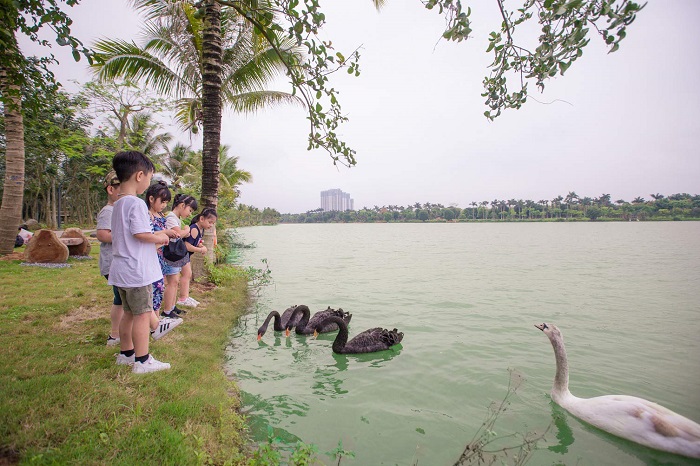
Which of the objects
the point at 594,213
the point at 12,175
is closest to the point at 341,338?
the point at 12,175

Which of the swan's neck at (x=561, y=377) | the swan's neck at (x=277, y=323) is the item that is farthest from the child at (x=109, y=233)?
the swan's neck at (x=561, y=377)

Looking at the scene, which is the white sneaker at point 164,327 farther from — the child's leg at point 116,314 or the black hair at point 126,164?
the black hair at point 126,164

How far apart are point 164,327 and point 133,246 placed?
220 cm

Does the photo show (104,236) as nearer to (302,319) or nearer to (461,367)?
(302,319)

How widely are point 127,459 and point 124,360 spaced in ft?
5.36

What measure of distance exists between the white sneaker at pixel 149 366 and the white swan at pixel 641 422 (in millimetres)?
4753

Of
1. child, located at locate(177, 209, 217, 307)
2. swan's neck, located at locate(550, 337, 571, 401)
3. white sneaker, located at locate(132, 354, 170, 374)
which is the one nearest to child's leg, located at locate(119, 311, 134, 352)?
white sneaker, located at locate(132, 354, 170, 374)

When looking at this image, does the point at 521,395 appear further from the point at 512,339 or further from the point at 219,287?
the point at 219,287

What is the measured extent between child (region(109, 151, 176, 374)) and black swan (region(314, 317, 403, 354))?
3.26 m

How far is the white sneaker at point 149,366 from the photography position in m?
3.62

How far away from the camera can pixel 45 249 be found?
9.80 m

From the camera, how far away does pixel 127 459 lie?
2.43 metres

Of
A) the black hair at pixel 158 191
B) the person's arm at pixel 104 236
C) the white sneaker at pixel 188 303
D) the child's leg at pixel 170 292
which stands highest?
the black hair at pixel 158 191

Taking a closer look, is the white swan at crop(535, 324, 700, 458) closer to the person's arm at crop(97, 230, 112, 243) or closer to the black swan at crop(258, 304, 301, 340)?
the black swan at crop(258, 304, 301, 340)
